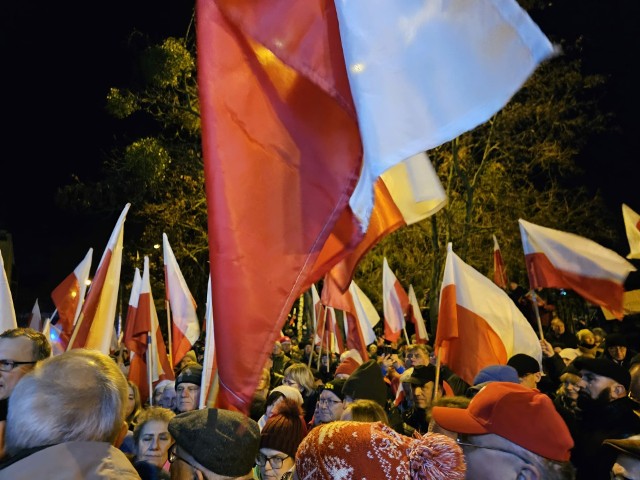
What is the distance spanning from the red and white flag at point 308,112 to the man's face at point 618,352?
716 centimetres

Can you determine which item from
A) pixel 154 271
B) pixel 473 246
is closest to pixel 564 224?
pixel 473 246

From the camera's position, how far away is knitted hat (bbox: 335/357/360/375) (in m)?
8.78

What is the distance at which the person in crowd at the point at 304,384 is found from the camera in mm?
7543

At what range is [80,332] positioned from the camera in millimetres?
5355

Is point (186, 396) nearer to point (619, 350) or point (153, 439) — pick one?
point (153, 439)

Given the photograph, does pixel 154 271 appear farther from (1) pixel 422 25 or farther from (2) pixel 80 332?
(1) pixel 422 25

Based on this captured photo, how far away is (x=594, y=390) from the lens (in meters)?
5.31

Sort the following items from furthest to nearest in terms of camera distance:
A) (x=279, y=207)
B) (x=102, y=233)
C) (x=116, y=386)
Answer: (x=102, y=233) → (x=279, y=207) → (x=116, y=386)

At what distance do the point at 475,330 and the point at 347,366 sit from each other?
2532 millimetres

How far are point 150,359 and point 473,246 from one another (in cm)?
1894

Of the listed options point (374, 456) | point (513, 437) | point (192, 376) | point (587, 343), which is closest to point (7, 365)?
point (374, 456)

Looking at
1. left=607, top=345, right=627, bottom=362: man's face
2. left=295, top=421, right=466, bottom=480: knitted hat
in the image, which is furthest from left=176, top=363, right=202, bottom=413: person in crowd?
left=607, top=345, right=627, bottom=362: man's face

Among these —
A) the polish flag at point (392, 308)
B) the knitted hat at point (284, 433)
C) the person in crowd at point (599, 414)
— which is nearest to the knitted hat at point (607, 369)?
the person in crowd at point (599, 414)

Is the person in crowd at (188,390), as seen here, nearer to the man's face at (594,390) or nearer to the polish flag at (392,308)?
the man's face at (594,390)
